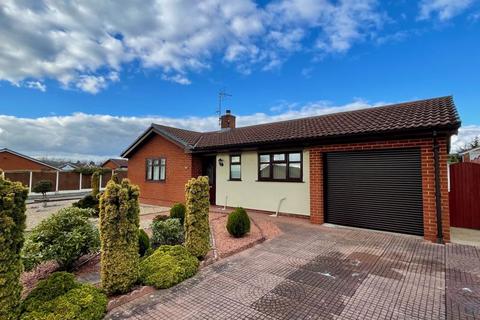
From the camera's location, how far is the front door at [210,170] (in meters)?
12.8

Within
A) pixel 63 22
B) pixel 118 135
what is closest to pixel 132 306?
pixel 63 22

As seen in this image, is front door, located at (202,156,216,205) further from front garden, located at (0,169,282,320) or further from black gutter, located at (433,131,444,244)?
black gutter, located at (433,131,444,244)

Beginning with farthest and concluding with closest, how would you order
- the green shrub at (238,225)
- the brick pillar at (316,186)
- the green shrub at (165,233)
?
the brick pillar at (316,186) → the green shrub at (238,225) → the green shrub at (165,233)

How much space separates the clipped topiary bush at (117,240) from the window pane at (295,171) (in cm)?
686

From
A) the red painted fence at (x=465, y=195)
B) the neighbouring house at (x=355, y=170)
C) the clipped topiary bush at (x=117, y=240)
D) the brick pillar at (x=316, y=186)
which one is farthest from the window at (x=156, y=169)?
the red painted fence at (x=465, y=195)

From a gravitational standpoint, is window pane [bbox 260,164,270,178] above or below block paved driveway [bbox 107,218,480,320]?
above

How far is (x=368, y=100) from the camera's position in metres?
15.6

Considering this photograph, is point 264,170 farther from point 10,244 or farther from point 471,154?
point 471,154

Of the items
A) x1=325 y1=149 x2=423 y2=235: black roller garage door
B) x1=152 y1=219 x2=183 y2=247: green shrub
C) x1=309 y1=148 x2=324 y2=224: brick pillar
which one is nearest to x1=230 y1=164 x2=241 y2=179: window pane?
x1=309 y1=148 x2=324 y2=224: brick pillar

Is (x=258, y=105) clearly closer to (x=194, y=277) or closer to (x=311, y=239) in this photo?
(x=311, y=239)

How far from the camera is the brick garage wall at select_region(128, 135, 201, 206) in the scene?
42.2 feet

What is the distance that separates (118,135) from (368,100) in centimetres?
2672

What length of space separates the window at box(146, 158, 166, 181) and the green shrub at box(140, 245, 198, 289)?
9.69 metres

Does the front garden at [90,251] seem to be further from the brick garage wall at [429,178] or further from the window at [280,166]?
the brick garage wall at [429,178]
